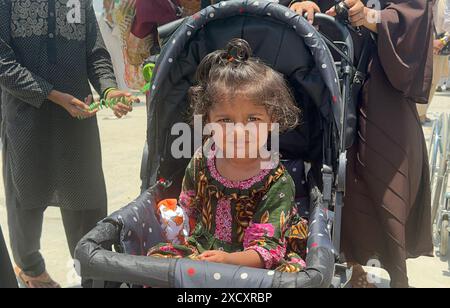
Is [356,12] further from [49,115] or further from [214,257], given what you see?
[49,115]

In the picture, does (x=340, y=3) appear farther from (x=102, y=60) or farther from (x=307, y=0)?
(x=102, y=60)

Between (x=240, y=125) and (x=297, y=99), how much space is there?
0.54 m

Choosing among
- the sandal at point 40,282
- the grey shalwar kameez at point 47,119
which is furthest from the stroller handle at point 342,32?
the sandal at point 40,282

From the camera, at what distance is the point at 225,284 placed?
132 centimetres

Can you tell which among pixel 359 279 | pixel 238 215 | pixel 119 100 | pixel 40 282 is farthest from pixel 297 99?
pixel 40 282

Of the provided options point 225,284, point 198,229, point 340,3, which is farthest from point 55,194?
point 340,3

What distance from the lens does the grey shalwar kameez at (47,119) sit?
2418 millimetres

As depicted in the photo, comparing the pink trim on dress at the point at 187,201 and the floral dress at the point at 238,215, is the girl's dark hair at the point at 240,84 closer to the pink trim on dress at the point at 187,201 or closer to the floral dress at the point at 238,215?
the floral dress at the point at 238,215

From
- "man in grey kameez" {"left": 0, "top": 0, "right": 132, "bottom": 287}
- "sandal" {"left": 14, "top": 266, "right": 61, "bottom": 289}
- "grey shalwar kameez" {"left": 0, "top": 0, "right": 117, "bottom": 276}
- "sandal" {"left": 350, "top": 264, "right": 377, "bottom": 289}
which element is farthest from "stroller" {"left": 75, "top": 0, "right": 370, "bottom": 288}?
"sandal" {"left": 14, "top": 266, "right": 61, "bottom": 289}

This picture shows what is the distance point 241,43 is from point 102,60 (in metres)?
1.10

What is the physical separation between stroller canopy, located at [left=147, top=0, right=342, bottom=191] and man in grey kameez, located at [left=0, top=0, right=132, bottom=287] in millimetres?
352

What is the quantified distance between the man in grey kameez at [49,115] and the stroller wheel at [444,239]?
86.2 inches

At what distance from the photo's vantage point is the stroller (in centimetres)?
183

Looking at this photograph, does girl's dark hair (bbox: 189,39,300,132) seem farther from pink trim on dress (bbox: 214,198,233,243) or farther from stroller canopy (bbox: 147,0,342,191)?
pink trim on dress (bbox: 214,198,233,243)
